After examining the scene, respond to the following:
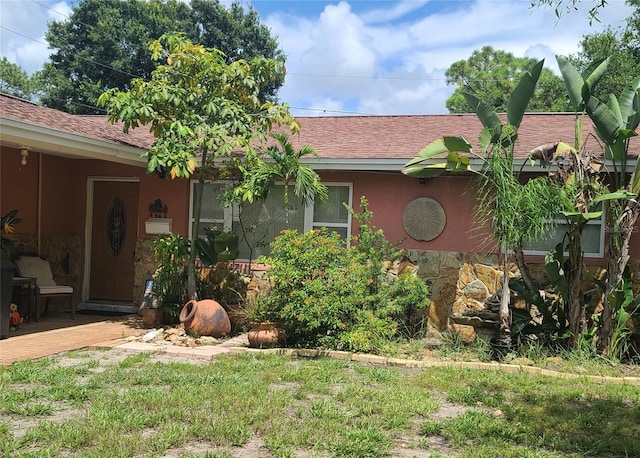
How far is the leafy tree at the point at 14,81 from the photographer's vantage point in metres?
36.0

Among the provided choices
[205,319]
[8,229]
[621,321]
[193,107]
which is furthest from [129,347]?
[621,321]

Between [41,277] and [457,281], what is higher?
[457,281]

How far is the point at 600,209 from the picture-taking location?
743 cm

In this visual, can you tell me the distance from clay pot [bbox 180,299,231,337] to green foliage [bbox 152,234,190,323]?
0.67m

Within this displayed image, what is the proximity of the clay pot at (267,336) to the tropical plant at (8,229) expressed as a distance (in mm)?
4691

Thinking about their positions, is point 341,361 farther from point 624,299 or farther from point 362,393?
point 624,299

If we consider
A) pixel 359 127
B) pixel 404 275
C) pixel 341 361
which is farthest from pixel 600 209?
pixel 359 127

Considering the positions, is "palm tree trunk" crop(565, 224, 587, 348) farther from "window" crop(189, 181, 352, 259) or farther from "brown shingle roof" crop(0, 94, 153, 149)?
"brown shingle roof" crop(0, 94, 153, 149)

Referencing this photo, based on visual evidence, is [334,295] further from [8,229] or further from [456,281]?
[8,229]

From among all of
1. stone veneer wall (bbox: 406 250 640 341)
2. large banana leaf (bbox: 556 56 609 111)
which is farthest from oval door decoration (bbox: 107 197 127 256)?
large banana leaf (bbox: 556 56 609 111)

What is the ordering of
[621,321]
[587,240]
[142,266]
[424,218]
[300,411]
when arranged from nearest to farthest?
1. [300,411]
2. [621,321]
3. [587,240]
4. [424,218]
5. [142,266]

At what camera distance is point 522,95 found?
739 cm

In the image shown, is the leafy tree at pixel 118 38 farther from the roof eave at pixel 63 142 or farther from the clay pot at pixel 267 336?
the clay pot at pixel 267 336

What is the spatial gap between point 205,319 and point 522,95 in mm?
5527
